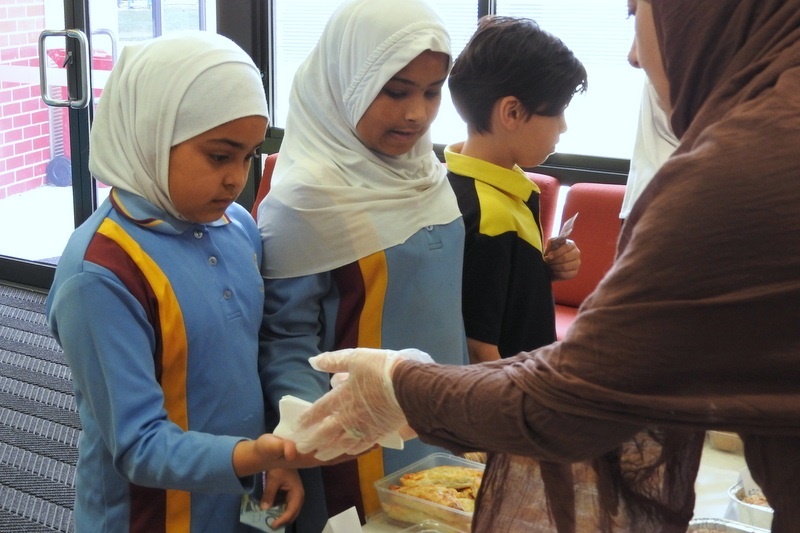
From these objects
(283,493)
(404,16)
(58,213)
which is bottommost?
(58,213)

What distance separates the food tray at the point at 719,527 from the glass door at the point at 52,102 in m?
4.05

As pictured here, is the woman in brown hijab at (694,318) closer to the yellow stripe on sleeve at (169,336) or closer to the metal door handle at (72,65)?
the yellow stripe on sleeve at (169,336)

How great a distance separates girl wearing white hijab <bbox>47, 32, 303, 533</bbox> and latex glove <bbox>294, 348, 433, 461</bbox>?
62mm

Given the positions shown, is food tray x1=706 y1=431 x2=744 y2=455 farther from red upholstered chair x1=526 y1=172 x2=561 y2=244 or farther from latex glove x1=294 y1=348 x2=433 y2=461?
red upholstered chair x1=526 y1=172 x2=561 y2=244

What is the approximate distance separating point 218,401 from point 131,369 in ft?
0.59

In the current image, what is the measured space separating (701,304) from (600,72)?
9.80 feet

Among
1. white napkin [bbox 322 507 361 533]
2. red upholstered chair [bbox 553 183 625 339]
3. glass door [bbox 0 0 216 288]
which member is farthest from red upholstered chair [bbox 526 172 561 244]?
white napkin [bbox 322 507 361 533]

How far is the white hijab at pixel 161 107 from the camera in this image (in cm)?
133

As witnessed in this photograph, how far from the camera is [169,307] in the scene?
1274 mm

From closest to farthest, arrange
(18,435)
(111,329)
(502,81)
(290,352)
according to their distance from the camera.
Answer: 1. (111,329)
2. (290,352)
3. (502,81)
4. (18,435)

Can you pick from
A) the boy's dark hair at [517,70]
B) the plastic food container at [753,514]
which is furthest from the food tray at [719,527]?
the boy's dark hair at [517,70]

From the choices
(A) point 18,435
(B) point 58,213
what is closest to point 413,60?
(A) point 18,435

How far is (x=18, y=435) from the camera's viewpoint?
3.28 m

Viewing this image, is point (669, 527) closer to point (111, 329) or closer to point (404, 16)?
point (111, 329)
